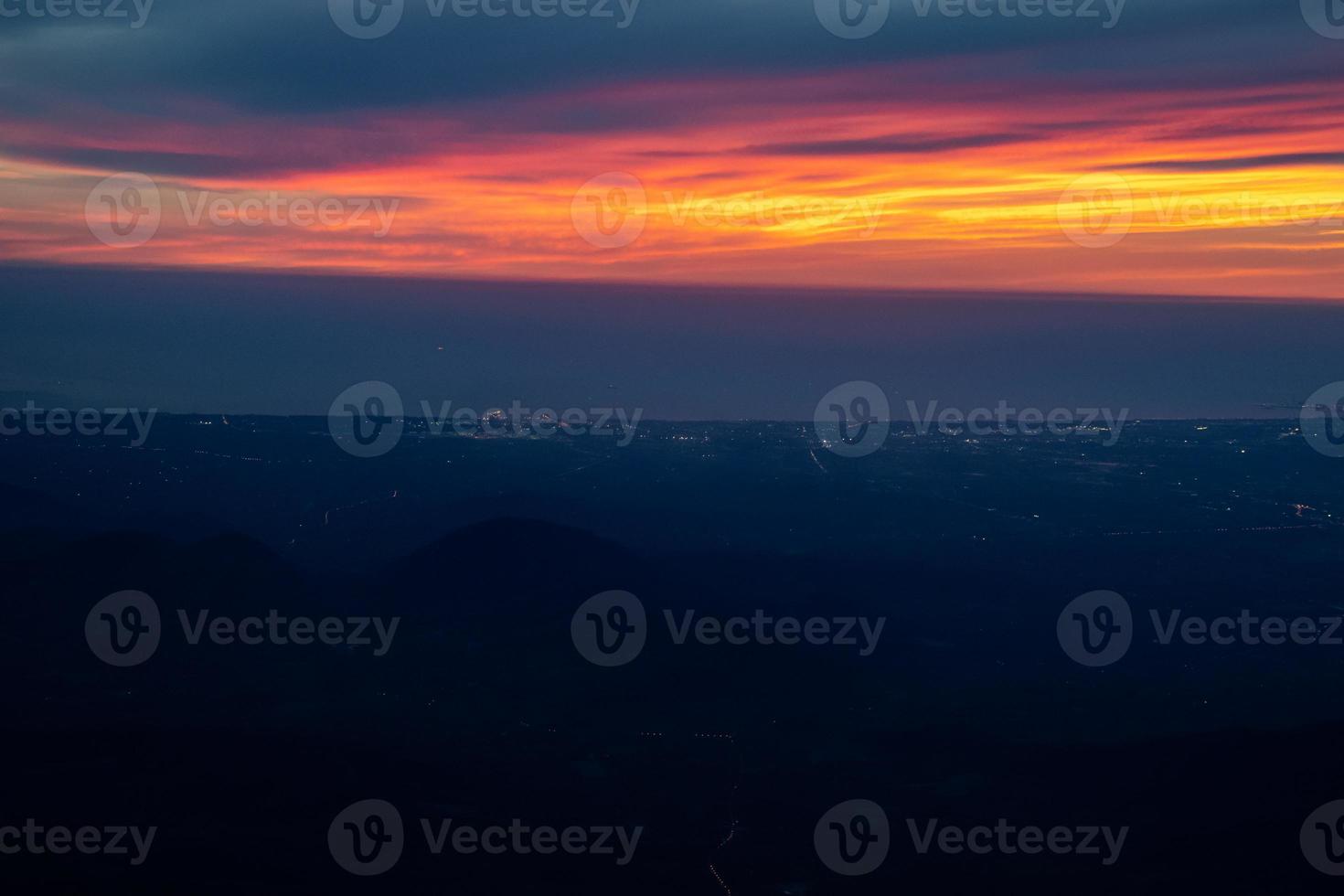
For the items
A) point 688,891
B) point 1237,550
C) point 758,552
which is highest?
point 1237,550

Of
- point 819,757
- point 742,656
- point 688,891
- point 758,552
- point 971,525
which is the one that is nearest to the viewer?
point 688,891

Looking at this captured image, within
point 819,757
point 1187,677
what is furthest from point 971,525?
point 819,757

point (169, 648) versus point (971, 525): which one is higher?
point (971, 525)

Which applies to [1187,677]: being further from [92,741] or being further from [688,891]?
[92,741]

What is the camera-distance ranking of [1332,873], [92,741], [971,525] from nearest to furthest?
[1332,873]
[92,741]
[971,525]

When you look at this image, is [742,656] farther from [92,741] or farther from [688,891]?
[92,741]

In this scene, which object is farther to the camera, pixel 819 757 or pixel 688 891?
pixel 819 757
